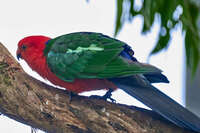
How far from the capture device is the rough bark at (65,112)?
264 centimetres

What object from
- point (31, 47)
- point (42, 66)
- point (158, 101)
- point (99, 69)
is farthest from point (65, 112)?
point (31, 47)

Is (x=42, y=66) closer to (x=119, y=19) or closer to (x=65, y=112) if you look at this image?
(x=65, y=112)

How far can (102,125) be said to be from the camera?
8.70ft

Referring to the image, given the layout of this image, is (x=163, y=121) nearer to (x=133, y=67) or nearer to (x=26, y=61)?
(x=133, y=67)

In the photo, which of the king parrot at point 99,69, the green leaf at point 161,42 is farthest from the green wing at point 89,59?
the green leaf at point 161,42

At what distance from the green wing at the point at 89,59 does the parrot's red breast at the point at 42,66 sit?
2.3 inches

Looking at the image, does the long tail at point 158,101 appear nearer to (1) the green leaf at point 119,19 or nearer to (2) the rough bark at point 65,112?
(2) the rough bark at point 65,112

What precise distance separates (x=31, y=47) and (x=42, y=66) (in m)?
0.22

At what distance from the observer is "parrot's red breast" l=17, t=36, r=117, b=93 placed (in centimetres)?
289

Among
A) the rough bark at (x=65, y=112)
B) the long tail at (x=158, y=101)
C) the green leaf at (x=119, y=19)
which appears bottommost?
the rough bark at (x=65, y=112)

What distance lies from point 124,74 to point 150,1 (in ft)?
1.68

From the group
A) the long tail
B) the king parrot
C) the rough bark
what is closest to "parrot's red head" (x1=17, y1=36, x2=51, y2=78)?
the king parrot

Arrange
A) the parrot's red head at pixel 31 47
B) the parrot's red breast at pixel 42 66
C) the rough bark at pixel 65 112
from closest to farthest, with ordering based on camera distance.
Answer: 1. the rough bark at pixel 65 112
2. the parrot's red breast at pixel 42 66
3. the parrot's red head at pixel 31 47

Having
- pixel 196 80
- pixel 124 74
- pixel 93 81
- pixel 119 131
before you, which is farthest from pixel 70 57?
pixel 196 80
